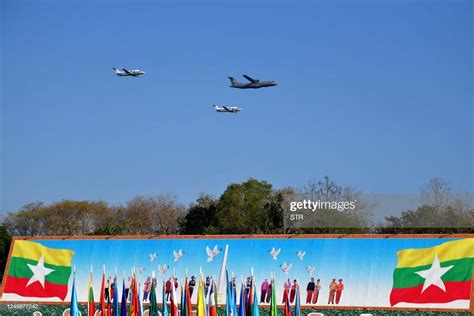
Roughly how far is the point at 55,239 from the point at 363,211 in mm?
23561

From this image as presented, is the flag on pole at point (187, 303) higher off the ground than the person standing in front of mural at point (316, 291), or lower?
lower

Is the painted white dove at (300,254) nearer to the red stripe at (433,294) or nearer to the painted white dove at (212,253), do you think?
the painted white dove at (212,253)

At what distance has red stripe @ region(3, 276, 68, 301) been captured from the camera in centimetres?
5544

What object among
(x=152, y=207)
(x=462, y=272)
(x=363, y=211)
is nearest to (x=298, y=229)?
(x=363, y=211)

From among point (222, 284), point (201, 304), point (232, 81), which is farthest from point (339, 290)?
point (232, 81)

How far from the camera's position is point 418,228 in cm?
6938

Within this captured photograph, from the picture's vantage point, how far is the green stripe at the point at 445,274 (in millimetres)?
47500

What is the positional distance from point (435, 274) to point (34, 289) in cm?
2137

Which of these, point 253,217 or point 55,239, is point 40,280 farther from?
point 253,217

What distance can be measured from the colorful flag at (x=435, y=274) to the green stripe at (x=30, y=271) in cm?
1758

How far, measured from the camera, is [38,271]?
5659 centimetres

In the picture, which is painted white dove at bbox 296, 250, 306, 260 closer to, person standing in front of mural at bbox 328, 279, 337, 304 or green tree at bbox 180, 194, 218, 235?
person standing in front of mural at bbox 328, 279, 337, 304

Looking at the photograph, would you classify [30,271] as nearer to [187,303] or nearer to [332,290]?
[187,303]

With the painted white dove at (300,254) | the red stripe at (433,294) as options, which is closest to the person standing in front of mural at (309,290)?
the painted white dove at (300,254)
